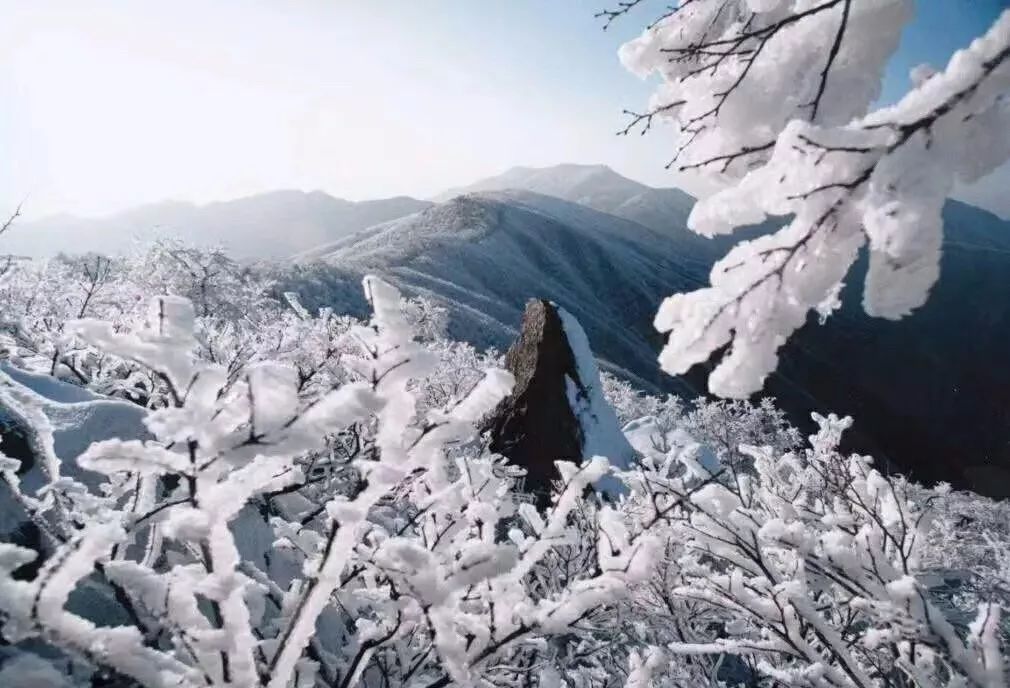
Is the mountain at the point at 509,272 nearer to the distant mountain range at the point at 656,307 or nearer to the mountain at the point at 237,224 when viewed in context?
the distant mountain range at the point at 656,307

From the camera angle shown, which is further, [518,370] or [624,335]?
[624,335]

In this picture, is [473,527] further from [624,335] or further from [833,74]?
[624,335]

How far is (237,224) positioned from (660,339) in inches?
6186

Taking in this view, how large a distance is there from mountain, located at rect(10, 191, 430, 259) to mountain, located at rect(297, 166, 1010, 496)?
82.7 meters

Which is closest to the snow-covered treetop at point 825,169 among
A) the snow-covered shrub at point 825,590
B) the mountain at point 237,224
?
the snow-covered shrub at point 825,590

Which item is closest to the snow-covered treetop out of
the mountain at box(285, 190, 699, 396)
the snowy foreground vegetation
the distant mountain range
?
the snowy foreground vegetation

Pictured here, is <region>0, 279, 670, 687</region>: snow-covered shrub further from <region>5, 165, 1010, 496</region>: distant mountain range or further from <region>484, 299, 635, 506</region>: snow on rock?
<region>5, 165, 1010, 496</region>: distant mountain range

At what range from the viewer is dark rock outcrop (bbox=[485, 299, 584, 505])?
10719 millimetres

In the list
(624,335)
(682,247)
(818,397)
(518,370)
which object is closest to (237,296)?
(518,370)

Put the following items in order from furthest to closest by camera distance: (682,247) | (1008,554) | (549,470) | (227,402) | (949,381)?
(682,247) < (949,381) < (549,470) < (1008,554) < (227,402)

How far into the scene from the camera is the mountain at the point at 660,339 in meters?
63.2

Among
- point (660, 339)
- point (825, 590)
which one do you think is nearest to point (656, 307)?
point (660, 339)

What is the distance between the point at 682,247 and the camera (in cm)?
15838

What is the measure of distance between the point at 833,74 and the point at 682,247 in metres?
166
